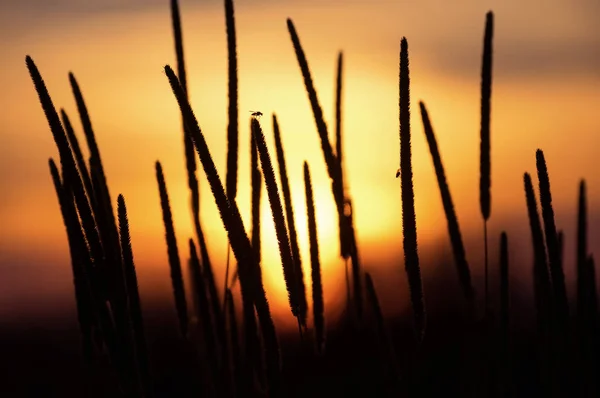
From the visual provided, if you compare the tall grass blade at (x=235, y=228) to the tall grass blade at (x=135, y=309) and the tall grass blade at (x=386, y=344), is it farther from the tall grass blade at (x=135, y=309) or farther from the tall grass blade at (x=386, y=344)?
the tall grass blade at (x=386, y=344)

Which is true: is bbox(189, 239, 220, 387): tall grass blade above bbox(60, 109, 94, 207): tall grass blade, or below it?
below

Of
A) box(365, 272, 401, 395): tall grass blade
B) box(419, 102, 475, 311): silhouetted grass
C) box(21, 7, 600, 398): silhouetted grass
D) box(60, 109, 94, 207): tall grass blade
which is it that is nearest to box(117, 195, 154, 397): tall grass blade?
box(21, 7, 600, 398): silhouetted grass

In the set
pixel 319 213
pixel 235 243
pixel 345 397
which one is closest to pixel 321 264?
pixel 319 213

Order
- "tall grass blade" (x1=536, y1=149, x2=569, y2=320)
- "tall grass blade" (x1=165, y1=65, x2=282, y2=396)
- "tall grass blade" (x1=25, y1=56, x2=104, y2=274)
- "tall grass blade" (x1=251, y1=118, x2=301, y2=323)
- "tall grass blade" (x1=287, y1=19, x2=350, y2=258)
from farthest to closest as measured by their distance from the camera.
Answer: "tall grass blade" (x1=287, y1=19, x2=350, y2=258), "tall grass blade" (x1=536, y1=149, x2=569, y2=320), "tall grass blade" (x1=25, y1=56, x2=104, y2=274), "tall grass blade" (x1=251, y1=118, x2=301, y2=323), "tall grass blade" (x1=165, y1=65, x2=282, y2=396)

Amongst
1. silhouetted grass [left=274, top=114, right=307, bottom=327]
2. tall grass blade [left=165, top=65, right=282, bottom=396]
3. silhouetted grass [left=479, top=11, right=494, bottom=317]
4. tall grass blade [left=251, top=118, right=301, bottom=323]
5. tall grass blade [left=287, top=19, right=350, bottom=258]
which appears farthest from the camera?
silhouetted grass [left=479, top=11, right=494, bottom=317]

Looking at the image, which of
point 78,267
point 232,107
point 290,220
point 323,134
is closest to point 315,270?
point 290,220

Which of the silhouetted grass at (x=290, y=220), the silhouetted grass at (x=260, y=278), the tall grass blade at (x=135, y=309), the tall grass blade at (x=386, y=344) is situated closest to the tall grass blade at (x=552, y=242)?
the silhouetted grass at (x=260, y=278)

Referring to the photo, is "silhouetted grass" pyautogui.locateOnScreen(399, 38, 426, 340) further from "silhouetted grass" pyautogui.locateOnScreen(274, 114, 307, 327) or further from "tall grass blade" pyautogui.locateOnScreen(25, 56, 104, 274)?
"tall grass blade" pyautogui.locateOnScreen(25, 56, 104, 274)

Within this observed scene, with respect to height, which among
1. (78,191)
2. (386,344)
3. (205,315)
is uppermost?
(78,191)

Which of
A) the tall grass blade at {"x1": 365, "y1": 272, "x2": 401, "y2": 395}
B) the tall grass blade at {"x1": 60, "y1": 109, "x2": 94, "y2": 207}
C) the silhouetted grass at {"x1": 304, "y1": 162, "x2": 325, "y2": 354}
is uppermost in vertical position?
the tall grass blade at {"x1": 60, "y1": 109, "x2": 94, "y2": 207}

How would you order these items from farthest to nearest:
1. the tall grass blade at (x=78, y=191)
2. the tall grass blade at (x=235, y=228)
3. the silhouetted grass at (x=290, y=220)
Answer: the silhouetted grass at (x=290, y=220) < the tall grass blade at (x=78, y=191) < the tall grass blade at (x=235, y=228)

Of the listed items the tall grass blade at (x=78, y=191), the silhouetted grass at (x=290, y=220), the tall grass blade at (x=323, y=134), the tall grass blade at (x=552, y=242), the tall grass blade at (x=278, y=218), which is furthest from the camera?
the tall grass blade at (x=323, y=134)

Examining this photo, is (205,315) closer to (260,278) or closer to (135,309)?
(135,309)
